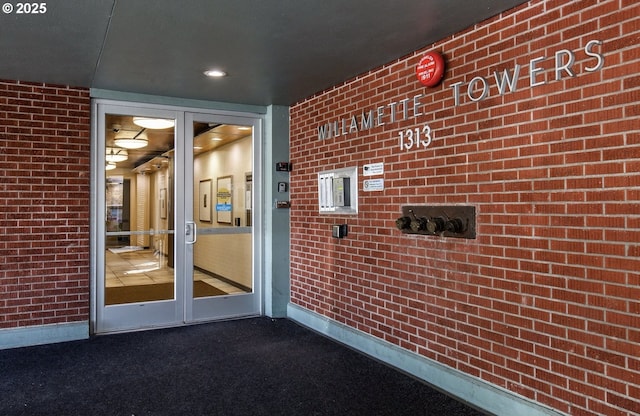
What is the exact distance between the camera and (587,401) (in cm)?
245

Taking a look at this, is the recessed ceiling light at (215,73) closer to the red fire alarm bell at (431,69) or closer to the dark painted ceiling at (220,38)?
the dark painted ceiling at (220,38)

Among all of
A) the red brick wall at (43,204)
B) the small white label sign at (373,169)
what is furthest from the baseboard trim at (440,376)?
the red brick wall at (43,204)

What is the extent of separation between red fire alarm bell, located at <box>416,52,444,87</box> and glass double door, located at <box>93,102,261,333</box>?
2574 millimetres

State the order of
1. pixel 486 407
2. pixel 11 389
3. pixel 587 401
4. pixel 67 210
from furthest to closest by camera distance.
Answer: pixel 67 210
pixel 11 389
pixel 486 407
pixel 587 401

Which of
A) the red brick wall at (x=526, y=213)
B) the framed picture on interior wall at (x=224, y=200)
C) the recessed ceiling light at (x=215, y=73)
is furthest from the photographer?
the framed picture on interior wall at (x=224, y=200)

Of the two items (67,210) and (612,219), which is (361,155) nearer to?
(612,219)

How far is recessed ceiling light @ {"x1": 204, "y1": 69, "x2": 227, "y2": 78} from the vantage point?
4.10 metres

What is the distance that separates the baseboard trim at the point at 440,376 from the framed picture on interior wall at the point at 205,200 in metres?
1.72

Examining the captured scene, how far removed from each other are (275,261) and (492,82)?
3253 millimetres

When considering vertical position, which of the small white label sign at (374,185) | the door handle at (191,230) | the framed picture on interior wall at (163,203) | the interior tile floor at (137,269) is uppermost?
the small white label sign at (374,185)

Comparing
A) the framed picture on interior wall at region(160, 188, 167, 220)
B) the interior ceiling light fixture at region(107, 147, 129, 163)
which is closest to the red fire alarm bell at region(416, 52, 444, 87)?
the framed picture on interior wall at region(160, 188, 167, 220)

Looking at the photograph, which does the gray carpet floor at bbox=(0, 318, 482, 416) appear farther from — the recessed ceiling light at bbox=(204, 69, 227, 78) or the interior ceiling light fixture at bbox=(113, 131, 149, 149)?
the recessed ceiling light at bbox=(204, 69, 227, 78)

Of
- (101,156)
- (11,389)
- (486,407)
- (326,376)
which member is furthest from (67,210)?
(486,407)

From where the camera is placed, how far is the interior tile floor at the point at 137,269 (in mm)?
4887
